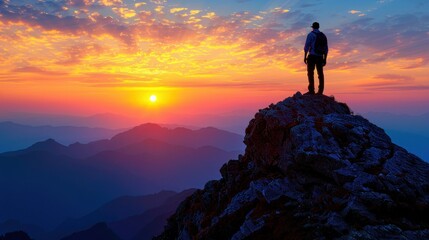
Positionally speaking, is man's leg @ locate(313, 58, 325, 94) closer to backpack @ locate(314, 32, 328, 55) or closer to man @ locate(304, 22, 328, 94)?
man @ locate(304, 22, 328, 94)

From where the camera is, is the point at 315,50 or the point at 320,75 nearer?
the point at 315,50

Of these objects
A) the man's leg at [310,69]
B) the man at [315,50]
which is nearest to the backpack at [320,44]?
the man at [315,50]

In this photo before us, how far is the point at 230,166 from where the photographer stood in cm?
3005

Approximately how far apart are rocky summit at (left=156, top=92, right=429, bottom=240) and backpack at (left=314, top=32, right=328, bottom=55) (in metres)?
4.08

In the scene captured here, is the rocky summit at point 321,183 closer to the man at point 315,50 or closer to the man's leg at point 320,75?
the man's leg at point 320,75

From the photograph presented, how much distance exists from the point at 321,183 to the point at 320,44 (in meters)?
12.2

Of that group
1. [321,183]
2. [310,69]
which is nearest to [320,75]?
[310,69]

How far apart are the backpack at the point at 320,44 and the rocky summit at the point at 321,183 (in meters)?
4.08

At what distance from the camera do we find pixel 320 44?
24797 millimetres

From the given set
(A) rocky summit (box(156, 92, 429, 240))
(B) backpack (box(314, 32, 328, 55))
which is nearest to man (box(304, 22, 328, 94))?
(B) backpack (box(314, 32, 328, 55))

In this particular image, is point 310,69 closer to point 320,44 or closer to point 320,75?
point 320,75

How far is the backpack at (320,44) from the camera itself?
24609mm

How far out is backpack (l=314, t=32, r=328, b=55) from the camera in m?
24.6

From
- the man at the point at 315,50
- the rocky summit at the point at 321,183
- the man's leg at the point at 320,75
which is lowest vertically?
the rocky summit at the point at 321,183
